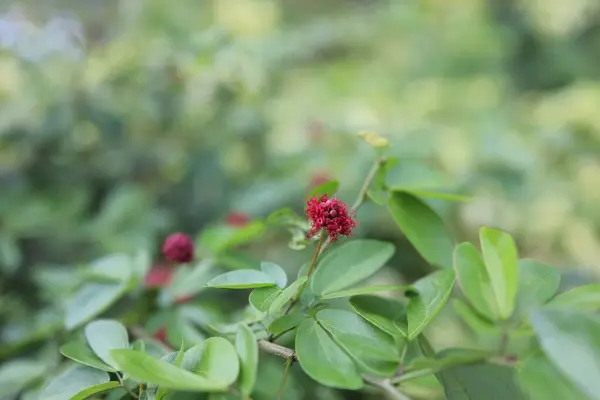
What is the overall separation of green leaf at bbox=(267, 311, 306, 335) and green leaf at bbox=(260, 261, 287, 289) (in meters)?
0.02

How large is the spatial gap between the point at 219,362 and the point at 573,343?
0.59 ft

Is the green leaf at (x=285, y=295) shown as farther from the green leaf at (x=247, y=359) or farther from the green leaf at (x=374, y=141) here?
the green leaf at (x=374, y=141)

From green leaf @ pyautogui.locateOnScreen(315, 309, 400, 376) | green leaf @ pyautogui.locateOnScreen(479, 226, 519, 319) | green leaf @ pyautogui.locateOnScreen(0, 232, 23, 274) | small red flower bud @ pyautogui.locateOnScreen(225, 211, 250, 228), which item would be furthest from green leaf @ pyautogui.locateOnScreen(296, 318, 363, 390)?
green leaf @ pyautogui.locateOnScreen(0, 232, 23, 274)

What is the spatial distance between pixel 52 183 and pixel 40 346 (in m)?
0.39

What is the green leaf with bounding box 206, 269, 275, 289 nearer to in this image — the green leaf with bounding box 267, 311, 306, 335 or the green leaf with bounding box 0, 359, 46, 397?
the green leaf with bounding box 267, 311, 306, 335

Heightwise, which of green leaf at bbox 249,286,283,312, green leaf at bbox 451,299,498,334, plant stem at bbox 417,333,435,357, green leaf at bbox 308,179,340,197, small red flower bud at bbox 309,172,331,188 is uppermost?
green leaf at bbox 308,179,340,197

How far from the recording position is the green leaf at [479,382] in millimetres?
335

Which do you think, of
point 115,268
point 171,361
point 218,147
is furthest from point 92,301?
point 218,147

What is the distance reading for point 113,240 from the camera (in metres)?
0.86

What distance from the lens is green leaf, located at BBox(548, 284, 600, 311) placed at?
323mm

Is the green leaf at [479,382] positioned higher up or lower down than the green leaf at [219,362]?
lower down

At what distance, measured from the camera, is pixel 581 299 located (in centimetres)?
33

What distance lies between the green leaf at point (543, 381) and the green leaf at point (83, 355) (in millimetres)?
248

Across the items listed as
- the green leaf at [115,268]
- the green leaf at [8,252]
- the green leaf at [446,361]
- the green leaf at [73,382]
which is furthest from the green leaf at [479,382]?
the green leaf at [8,252]
